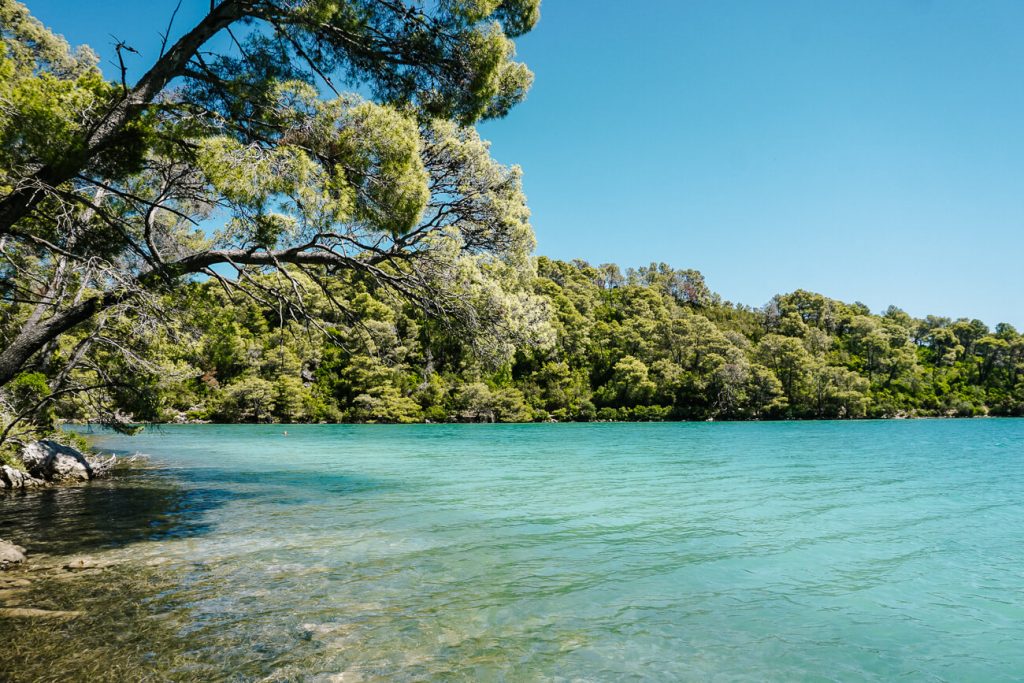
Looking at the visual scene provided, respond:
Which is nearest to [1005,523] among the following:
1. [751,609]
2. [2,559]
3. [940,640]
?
[940,640]

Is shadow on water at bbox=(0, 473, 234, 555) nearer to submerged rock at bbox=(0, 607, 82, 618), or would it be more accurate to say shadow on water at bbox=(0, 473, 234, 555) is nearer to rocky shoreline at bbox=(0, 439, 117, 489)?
rocky shoreline at bbox=(0, 439, 117, 489)

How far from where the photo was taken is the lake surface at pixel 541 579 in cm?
461

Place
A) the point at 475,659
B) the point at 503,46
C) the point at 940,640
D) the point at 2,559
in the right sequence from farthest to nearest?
the point at 503,46 < the point at 2,559 < the point at 940,640 < the point at 475,659

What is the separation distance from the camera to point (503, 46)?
24.1 ft

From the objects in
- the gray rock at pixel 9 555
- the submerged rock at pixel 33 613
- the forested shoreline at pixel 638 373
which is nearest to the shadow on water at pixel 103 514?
the gray rock at pixel 9 555

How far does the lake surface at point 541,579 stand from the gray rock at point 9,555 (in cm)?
44

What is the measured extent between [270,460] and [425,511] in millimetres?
14118

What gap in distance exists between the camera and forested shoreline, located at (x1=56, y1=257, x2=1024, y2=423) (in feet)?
191

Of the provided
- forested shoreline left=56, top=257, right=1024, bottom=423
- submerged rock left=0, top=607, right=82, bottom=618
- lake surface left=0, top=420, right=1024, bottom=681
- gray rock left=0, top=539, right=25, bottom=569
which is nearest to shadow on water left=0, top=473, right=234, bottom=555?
lake surface left=0, top=420, right=1024, bottom=681

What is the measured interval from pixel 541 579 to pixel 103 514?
341 inches

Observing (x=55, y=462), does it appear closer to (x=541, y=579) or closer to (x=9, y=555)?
(x=9, y=555)

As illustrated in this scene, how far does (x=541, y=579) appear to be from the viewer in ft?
22.2

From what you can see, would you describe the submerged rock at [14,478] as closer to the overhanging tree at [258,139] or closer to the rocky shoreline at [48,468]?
the rocky shoreline at [48,468]

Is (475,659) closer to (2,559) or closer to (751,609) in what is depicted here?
(751,609)
